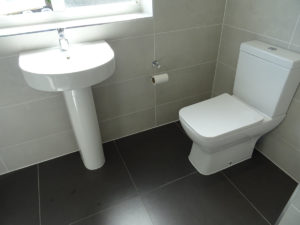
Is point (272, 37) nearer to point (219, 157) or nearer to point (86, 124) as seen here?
point (219, 157)

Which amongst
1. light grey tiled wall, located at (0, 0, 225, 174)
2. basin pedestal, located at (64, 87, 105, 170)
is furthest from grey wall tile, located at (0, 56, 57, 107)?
basin pedestal, located at (64, 87, 105, 170)

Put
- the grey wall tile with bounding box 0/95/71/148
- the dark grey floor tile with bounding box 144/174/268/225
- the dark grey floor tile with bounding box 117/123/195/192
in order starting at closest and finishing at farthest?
the dark grey floor tile with bounding box 144/174/268/225
the grey wall tile with bounding box 0/95/71/148
the dark grey floor tile with bounding box 117/123/195/192

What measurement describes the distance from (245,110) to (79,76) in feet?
3.38

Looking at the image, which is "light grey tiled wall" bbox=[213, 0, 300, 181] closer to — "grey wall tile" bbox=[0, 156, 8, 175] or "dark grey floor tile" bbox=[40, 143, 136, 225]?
"dark grey floor tile" bbox=[40, 143, 136, 225]

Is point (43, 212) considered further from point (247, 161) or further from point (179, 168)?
point (247, 161)

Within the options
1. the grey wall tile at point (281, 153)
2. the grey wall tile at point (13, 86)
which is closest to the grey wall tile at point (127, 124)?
the grey wall tile at point (13, 86)

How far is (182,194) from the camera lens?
1.45 meters

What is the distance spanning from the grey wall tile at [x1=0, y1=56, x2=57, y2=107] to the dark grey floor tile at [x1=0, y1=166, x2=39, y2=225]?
1.85ft

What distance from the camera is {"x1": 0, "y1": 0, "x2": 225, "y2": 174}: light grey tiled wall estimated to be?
137cm

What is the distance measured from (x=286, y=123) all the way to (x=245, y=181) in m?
0.47

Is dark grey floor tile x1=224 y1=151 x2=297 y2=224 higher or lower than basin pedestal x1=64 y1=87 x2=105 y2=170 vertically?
lower

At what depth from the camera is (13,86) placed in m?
1.34

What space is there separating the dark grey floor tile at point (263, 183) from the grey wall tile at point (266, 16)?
88 cm

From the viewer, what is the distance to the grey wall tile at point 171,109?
1.96 metres
